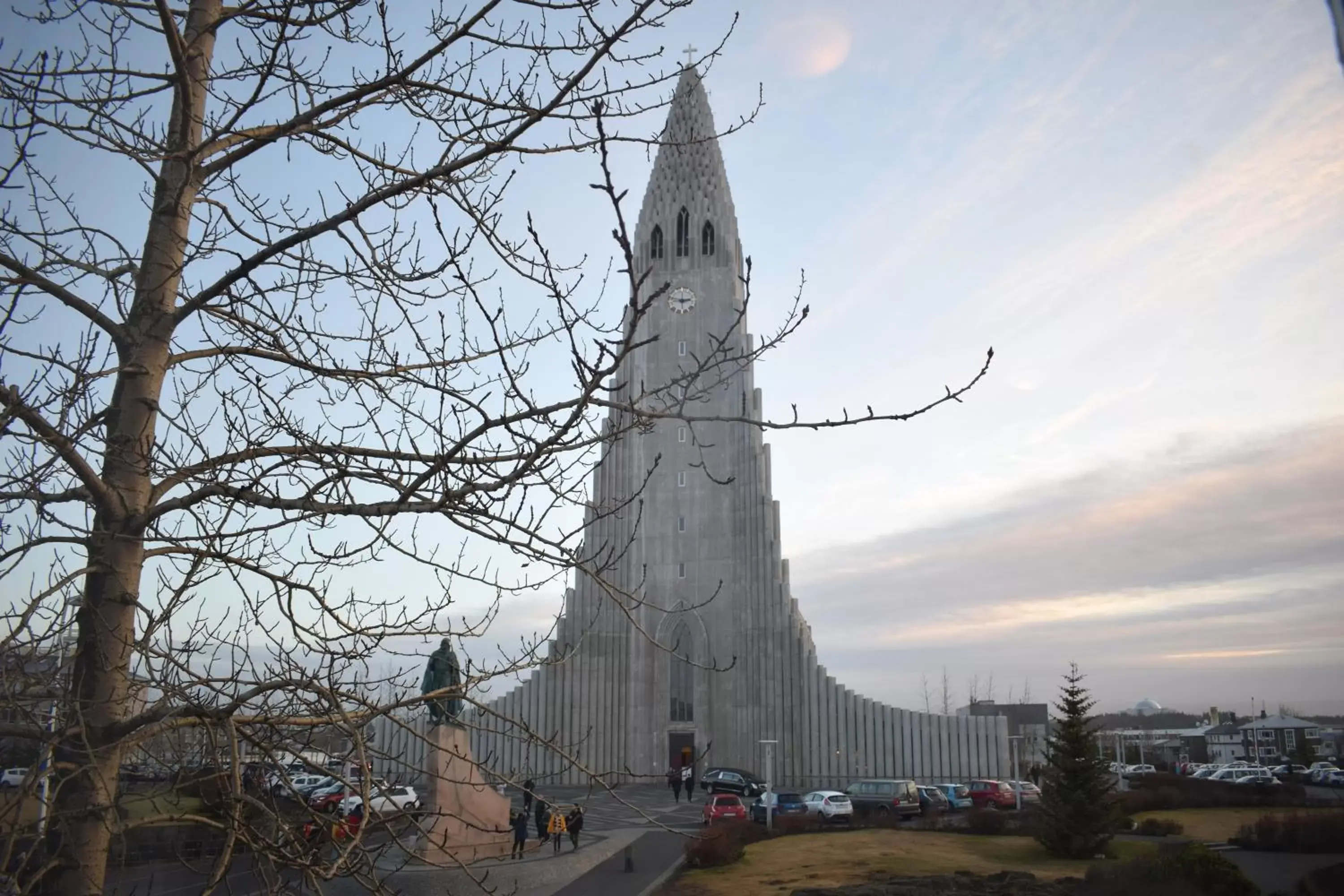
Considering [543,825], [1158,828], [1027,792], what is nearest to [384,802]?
[543,825]

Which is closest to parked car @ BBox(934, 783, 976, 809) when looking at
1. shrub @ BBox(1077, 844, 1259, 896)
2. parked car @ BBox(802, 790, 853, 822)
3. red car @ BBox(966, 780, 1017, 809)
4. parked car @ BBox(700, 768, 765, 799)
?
red car @ BBox(966, 780, 1017, 809)

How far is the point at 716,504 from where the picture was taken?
49.4m

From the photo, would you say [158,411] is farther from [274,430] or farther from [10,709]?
[10,709]

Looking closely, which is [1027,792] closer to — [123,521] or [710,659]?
[710,659]

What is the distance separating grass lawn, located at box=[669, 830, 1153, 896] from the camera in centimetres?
1792

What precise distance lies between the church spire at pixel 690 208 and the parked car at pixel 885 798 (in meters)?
29.8

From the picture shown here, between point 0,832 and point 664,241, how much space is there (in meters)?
52.2

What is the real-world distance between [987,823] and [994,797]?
7.19 metres

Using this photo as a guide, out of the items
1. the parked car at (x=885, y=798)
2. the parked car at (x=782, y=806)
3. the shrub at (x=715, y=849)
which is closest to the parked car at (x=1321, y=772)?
the parked car at (x=885, y=798)

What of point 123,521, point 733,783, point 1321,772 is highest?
point 123,521

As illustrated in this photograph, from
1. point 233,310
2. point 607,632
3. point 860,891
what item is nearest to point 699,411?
point 607,632

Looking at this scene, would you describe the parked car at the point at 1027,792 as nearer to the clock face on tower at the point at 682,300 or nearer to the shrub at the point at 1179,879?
the shrub at the point at 1179,879

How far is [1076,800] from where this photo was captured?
2106cm

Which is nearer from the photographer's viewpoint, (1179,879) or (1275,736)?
(1179,879)
